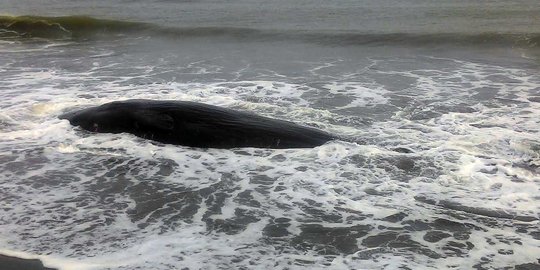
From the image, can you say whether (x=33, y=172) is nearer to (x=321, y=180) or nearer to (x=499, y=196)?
(x=321, y=180)

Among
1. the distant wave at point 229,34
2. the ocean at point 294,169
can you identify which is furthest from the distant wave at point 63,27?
the ocean at point 294,169

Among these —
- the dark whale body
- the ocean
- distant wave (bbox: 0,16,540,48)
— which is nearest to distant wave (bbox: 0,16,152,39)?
distant wave (bbox: 0,16,540,48)

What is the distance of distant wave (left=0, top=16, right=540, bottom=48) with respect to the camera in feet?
46.2

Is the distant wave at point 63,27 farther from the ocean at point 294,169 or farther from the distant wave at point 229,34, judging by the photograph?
the ocean at point 294,169

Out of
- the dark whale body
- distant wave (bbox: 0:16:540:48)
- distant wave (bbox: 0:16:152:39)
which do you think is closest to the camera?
the dark whale body

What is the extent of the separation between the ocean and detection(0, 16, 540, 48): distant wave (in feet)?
2.12

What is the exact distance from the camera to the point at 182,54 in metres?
13.9

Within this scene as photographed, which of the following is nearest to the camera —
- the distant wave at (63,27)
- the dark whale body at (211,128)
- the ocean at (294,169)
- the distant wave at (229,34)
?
the ocean at (294,169)

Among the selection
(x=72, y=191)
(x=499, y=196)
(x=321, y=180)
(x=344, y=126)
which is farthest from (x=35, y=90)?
(x=499, y=196)

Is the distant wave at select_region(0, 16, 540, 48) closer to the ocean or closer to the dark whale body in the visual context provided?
the ocean

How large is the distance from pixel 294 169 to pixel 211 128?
4.15ft

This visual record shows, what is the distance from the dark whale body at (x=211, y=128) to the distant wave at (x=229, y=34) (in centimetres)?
833

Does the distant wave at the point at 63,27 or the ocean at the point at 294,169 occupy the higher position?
the distant wave at the point at 63,27

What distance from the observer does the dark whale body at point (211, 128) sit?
6.55 meters
